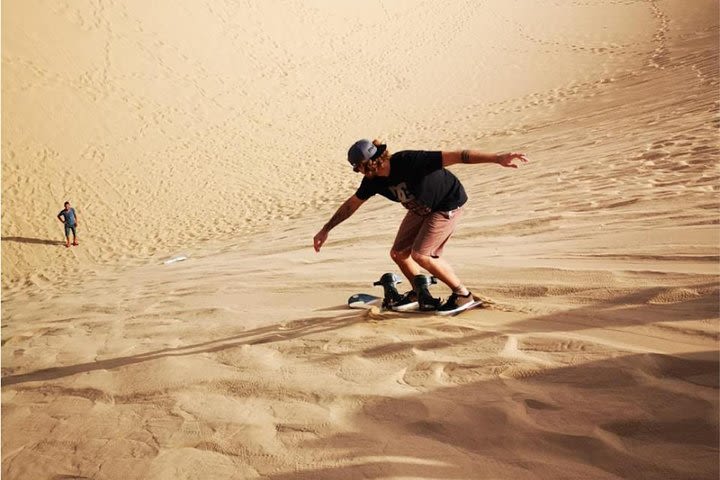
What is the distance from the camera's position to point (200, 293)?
18.6 feet

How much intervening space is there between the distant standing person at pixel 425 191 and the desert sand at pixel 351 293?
0.24m

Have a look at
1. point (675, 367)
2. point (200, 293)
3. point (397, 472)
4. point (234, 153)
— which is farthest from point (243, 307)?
point (234, 153)

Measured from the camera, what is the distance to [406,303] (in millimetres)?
3947

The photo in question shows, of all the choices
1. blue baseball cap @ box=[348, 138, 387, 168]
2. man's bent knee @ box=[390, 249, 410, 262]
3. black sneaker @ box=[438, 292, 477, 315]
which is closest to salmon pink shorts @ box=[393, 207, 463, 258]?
man's bent knee @ box=[390, 249, 410, 262]

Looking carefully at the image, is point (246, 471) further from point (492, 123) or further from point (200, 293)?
point (492, 123)

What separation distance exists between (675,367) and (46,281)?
33.1ft

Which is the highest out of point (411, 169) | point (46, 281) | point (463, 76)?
point (463, 76)

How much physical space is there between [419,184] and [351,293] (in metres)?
1.48

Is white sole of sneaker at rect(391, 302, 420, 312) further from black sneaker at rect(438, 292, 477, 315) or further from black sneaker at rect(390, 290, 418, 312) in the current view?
black sneaker at rect(438, 292, 477, 315)

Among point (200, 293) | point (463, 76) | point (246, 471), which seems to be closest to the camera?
point (246, 471)

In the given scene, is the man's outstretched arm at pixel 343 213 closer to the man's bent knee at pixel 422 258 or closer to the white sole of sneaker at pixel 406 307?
the man's bent knee at pixel 422 258

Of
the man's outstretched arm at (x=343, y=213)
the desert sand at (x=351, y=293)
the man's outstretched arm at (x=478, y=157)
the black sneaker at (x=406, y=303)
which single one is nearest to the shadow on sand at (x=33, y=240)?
the desert sand at (x=351, y=293)

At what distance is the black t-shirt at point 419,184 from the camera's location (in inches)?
138

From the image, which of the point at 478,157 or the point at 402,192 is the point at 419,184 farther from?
the point at 478,157
